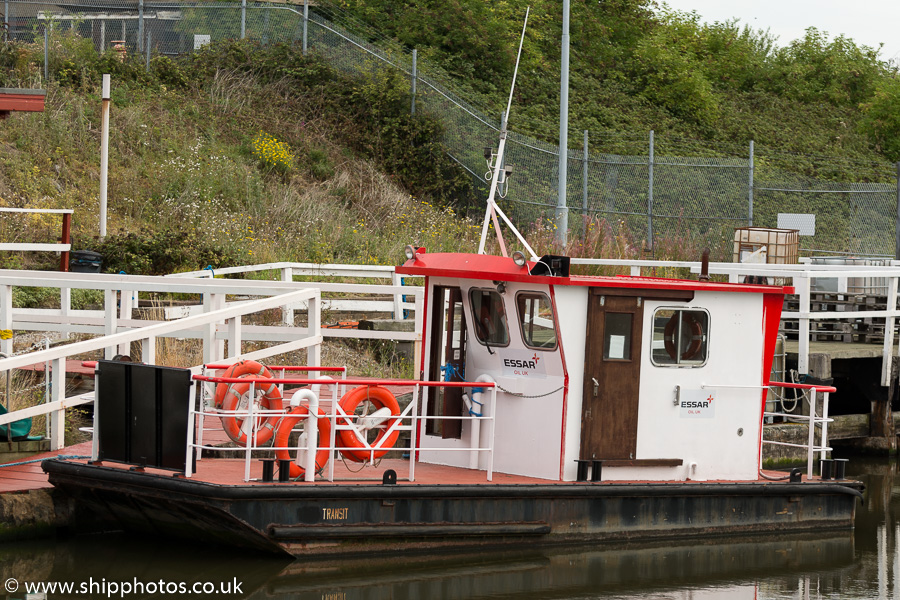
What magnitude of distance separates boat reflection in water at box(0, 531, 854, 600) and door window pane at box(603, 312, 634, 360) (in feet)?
5.44

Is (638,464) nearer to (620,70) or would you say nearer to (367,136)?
(367,136)

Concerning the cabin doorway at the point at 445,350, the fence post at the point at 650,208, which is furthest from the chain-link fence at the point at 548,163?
the cabin doorway at the point at 445,350

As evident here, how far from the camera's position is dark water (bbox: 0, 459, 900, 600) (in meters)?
8.45

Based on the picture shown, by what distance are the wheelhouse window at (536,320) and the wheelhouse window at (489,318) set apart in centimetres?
18

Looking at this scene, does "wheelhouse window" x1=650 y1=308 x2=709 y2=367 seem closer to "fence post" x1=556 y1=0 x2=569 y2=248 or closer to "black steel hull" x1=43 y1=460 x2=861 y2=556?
"black steel hull" x1=43 y1=460 x2=861 y2=556

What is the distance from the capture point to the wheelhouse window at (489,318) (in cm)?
Result: 998

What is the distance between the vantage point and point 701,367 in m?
10.2

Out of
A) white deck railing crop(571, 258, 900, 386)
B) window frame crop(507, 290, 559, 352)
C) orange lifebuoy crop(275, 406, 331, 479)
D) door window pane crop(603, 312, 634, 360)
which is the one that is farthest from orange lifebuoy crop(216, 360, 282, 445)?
white deck railing crop(571, 258, 900, 386)

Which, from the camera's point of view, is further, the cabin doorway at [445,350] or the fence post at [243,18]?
the fence post at [243,18]

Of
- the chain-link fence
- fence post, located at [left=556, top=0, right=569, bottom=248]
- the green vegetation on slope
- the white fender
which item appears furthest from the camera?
the chain-link fence

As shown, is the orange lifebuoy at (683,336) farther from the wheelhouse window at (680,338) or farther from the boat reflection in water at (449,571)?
the boat reflection in water at (449,571)

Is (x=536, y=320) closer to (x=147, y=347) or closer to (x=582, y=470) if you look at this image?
(x=582, y=470)

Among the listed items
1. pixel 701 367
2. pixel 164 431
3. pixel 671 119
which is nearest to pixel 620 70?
pixel 671 119

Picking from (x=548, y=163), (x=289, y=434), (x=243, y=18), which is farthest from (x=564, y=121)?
(x=289, y=434)
